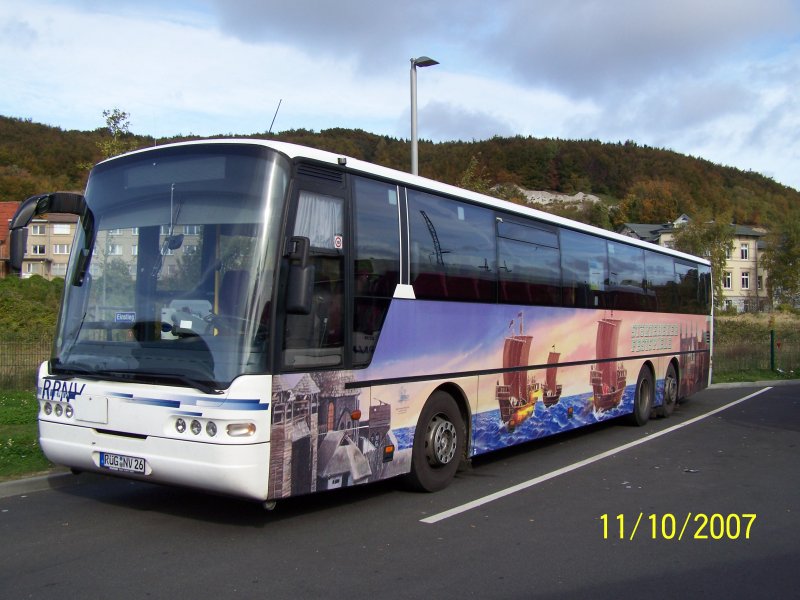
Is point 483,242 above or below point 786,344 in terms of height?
above

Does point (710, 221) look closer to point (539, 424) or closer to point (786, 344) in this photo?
point (786, 344)

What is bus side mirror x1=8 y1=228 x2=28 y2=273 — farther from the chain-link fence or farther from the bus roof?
the chain-link fence

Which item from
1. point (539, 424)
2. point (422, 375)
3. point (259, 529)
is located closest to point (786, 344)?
point (539, 424)

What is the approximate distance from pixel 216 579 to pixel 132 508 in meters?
2.49

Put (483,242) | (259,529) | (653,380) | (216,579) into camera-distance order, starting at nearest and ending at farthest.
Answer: (216,579) → (259,529) → (483,242) → (653,380)

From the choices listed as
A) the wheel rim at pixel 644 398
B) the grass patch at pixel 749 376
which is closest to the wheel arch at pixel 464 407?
the wheel rim at pixel 644 398

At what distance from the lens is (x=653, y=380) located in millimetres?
15008

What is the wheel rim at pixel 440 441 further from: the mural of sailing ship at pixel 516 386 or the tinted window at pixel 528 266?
the tinted window at pixel 528 266

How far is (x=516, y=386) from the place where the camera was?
9836 millimetres

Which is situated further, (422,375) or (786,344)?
(786,344)

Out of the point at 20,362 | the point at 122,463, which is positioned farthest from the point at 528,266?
the point at 20,362

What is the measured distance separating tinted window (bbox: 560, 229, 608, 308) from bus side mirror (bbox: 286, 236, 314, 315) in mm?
6046

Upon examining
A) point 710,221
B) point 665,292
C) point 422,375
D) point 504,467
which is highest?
point 710,221

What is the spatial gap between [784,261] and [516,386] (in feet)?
270
